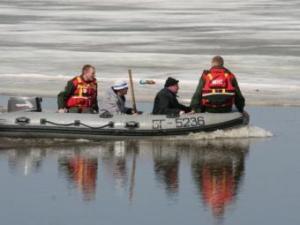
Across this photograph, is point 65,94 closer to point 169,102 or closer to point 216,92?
point 169,102

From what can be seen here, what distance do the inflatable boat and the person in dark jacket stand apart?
0.31 meters

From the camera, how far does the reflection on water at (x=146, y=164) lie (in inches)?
540

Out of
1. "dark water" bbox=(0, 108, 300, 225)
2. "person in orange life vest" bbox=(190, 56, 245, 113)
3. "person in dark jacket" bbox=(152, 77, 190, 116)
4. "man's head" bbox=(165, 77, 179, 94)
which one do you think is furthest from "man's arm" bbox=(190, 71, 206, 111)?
"dark water" bbox=(0, 108, 300, 225)

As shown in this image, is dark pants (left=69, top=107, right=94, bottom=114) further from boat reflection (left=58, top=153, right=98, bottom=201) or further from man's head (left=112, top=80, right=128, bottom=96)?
boat reflection (left=58, top=153, right=98, bottom=201)

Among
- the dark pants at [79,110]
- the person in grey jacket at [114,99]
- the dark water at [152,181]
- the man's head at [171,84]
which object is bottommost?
the dark water at [152,181]

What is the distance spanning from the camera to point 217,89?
18500 millimetres

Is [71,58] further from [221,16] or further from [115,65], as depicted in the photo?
[221,16]

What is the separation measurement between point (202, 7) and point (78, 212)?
132ft

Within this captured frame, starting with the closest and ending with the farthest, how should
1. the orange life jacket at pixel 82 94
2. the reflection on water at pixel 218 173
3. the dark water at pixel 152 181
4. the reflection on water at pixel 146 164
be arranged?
1. the dark water at pixel 152 181
2. the reflection on water at pixel 218 173
3. the reflection on water at pixel 146 164
4. the orange life jacket at pixel 82 94

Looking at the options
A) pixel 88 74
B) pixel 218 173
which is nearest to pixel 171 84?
pixel 88 74

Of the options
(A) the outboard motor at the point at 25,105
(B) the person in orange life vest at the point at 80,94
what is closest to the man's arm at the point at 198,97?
(B) the person in orange life vest at the point at 80,94

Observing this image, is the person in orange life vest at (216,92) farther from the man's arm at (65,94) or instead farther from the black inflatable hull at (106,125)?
the man's arm at (65,94)

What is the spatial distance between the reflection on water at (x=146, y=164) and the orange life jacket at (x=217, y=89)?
0.86 metres

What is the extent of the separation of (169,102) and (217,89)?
2.62 feet
